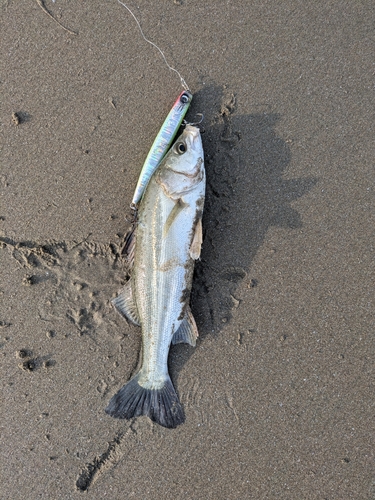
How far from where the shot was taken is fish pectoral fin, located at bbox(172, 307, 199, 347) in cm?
325

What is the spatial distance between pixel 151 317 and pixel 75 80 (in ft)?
7.90

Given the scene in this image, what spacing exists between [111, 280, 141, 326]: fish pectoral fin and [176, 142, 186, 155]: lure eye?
126 centimetres

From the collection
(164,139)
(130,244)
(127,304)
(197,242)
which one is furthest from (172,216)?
(127,304)

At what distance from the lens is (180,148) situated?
3.04 m

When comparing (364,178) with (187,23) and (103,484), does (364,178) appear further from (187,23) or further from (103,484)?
(103,484)

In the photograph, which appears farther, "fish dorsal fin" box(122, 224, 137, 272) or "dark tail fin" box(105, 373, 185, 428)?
"dark tail fin" box(105, 373, 185, 428)

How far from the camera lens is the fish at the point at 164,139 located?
319 cm

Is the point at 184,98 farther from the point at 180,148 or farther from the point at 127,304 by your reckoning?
the point at 127,304

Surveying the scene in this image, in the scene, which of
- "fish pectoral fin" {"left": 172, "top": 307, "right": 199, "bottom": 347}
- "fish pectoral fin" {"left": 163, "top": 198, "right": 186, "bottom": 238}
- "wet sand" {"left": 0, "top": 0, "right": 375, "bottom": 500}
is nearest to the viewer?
"fish pectoral fin" {"left": 163, "top": 198, "right": 186, "bottom": 238}

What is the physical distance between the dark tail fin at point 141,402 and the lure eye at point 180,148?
2070 millimetres

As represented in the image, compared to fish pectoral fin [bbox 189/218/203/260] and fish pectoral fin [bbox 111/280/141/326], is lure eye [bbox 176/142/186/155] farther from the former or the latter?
fish pectoral fin [bbox 111/280/141/326]

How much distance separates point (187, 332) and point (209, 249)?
82 centimetres

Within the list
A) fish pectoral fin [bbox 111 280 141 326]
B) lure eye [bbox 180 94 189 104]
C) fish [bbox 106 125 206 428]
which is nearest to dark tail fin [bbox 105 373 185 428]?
fish [bbox 106 125 206 428]

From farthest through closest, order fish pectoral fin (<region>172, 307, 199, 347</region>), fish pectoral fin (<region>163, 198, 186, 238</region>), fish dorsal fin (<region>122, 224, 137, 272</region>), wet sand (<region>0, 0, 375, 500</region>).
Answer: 1. wet sand (<region>0, 0, 375, 500</region>)
2. fish pectoral fin (<region>172, 307, 199, 347</region>)
3. fish dorsal fin (<region>122, 224, 137, 272</region>)
4. fish pectoral fin (<region>163, 198, 186, 238</region>)
